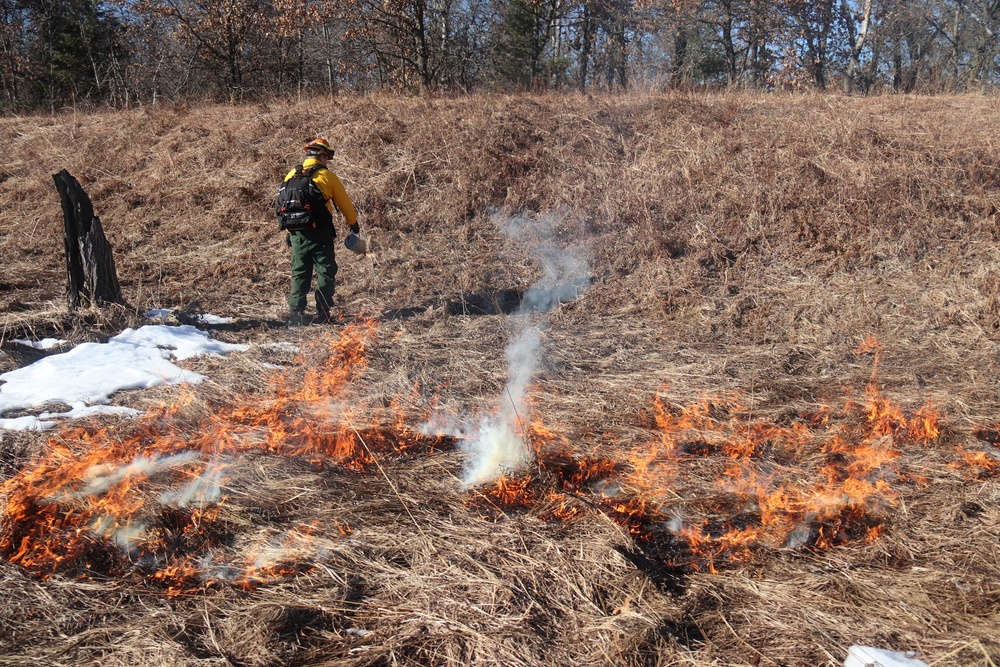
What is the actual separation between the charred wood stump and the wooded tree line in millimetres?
9213

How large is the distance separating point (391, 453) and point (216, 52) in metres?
15.7

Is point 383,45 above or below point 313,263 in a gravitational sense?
above

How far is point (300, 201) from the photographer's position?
619 centimetres

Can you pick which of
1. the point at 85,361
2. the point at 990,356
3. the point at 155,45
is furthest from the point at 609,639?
the point at 155,45

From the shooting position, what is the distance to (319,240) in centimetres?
641

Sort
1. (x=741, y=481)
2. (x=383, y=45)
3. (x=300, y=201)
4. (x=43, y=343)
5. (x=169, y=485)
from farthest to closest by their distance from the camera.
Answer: (x=383, y=45)
(x=300, y=201)
(x=43, y=343)
(x=741, y=481)
(x=169, y=485)

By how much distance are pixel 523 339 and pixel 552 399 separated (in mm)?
1595

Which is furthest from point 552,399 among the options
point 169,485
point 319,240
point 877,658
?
point 319,240

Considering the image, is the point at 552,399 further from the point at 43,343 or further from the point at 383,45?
the point at 383,45

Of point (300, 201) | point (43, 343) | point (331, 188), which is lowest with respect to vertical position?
point (43, 343)

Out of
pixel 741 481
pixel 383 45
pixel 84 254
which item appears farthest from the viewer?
pixel 383 45

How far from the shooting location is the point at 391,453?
13.3 ft

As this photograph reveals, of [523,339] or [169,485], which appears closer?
[169,485]

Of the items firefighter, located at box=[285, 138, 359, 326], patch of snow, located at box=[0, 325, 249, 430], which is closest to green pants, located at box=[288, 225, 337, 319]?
firefighter, located at box=[285, 138, 359, 326]
